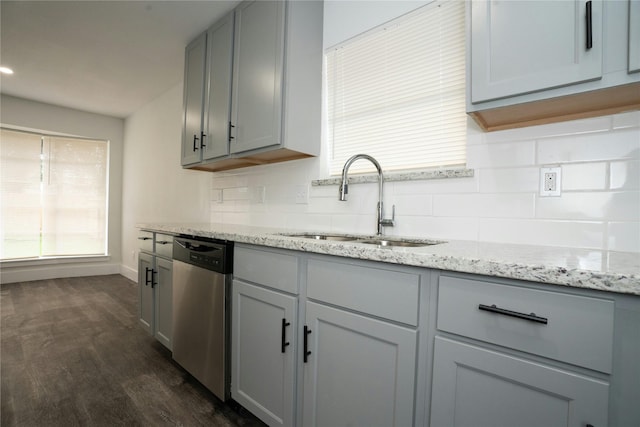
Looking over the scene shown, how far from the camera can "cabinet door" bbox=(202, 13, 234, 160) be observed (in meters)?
2.17

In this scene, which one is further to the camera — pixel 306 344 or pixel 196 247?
pixel 196 247

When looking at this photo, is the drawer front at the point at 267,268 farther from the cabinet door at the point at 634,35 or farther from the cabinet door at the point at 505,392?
the cabinet door at the point at 634,35

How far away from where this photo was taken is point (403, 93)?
→ 5.46ft

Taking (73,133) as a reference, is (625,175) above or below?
below

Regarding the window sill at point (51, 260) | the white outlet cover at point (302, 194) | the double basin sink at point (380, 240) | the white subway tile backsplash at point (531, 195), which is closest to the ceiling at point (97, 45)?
the white outlet cover at point (302, 194)

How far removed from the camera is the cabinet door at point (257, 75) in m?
1.83

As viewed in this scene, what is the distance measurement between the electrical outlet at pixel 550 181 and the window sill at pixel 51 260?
571 centimetres

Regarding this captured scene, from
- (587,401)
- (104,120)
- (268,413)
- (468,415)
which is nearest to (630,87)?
(587,401)

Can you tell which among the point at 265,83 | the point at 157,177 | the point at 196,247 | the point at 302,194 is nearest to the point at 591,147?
the point at 302,194

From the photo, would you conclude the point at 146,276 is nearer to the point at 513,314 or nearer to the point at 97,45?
the point at 97,45

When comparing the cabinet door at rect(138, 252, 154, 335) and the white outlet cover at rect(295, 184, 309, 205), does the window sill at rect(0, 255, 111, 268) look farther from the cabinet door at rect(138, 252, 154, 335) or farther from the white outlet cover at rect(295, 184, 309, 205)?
the white outlet cover at rect(295, 184, 309, 205)

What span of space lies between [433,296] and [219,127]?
1954 millimetres

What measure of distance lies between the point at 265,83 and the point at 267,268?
3.90 feet

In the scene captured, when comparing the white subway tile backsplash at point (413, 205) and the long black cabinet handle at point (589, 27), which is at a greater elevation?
the long black cabinet handle at point (589, 27)
